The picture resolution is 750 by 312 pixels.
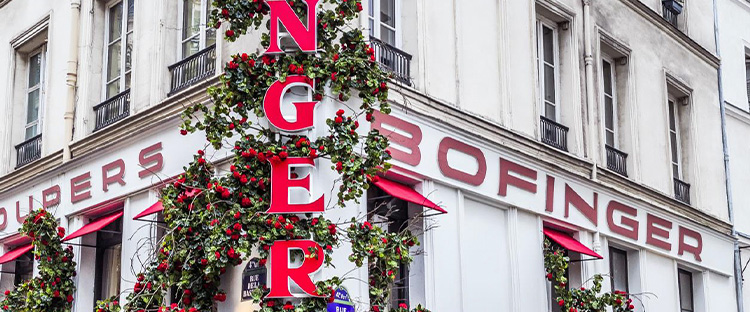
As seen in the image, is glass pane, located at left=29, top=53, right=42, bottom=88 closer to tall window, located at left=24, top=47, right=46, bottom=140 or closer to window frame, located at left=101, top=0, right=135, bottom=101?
tall window, located at left=24, top=47, right=46, bottom=140

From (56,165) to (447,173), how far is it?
5371 mm

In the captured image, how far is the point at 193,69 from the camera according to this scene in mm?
14547

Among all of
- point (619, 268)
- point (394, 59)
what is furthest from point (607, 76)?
point (394, 59)

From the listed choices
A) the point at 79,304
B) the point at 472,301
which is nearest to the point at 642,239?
the point at 472,301

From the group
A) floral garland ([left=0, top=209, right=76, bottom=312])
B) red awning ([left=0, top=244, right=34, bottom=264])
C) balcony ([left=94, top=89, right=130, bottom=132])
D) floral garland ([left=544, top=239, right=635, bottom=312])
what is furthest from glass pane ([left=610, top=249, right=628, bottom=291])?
red awning ([left=0, top=244, right=34, bottom=264])

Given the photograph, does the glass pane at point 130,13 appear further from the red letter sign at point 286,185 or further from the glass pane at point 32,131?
the red letter sign at point 286,185

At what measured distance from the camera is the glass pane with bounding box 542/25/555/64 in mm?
17625

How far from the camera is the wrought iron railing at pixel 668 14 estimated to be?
800 inches

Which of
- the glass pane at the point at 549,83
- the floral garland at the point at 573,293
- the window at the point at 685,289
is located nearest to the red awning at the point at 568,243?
the floral garland at the point at 573,293

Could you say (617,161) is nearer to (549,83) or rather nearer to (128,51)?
(549,83)

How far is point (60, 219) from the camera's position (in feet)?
52.7

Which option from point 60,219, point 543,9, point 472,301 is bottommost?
point 472,301

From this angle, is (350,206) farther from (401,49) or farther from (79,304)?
(79,304)

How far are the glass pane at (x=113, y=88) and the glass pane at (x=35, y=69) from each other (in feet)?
7.51
